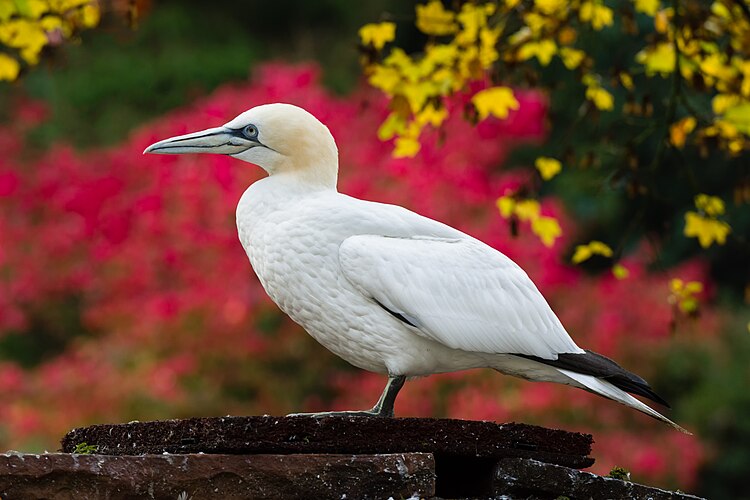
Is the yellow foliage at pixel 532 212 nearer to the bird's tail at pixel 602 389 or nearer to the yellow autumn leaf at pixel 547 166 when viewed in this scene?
the yellow autumn leaf at pixel 547 166

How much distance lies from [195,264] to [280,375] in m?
1.01

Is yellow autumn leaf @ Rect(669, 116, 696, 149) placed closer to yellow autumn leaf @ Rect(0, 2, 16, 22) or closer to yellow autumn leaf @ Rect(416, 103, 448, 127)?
yellow autumn leaf @ Rect(416, 103, 448, 127)

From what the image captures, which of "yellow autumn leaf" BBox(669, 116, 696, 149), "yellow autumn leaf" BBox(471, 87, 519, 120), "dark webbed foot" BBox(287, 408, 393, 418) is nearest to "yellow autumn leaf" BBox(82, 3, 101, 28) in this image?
"yellow autumn leaf" BBox(471, 87, 519, 120)

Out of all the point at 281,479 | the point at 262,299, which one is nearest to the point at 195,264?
the point at 262,299

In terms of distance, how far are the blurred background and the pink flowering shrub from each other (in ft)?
0.05

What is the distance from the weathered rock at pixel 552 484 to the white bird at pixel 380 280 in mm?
268

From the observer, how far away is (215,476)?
11.5 feet

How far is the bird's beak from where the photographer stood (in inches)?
167

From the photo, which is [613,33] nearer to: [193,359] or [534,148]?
[534,148]

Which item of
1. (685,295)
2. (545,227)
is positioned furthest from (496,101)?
(685,295)

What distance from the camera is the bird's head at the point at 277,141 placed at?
424cm

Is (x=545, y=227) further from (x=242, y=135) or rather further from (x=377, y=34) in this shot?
(x=242, y=135)

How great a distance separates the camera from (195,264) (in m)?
9.64

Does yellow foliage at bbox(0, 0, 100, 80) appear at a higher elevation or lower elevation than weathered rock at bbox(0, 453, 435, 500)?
higher
